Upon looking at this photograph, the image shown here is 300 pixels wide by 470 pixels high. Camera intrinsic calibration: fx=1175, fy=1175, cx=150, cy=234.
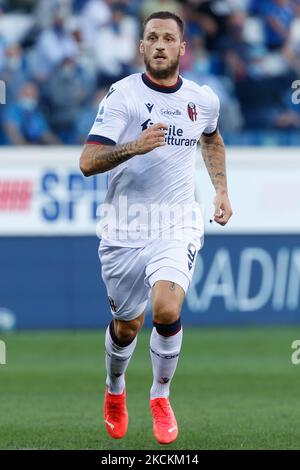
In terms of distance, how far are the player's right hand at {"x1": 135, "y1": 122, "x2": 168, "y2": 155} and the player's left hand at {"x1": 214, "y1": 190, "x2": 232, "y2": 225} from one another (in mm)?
828

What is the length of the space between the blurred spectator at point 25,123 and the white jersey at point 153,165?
846 centimetres

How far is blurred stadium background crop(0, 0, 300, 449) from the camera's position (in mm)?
14062

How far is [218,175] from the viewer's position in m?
8.21

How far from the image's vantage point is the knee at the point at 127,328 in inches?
317

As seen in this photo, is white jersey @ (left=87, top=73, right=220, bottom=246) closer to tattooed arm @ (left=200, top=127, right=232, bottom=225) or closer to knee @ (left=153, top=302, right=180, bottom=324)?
tattooed arm @ (left=200, top=127, right=232, bottom=225)

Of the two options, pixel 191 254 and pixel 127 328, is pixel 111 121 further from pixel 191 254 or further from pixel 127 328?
pixel 127 328

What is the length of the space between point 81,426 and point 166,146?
84.3 inches

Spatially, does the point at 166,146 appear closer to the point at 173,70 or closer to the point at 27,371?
the point at 173,70

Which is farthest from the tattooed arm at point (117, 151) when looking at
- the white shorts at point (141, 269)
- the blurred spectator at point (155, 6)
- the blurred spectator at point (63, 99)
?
the blurred spectator at point (155, 6)

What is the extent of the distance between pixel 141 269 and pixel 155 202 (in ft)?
1.52

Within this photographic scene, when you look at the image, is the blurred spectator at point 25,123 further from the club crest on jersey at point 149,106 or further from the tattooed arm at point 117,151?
the tattooed arm at point 117,151

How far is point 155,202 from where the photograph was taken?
25.4ft

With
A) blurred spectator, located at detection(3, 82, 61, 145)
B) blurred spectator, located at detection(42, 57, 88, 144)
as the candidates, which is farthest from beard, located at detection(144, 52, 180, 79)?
blurred spectator, located at detection(42, 57, 88, 144)
